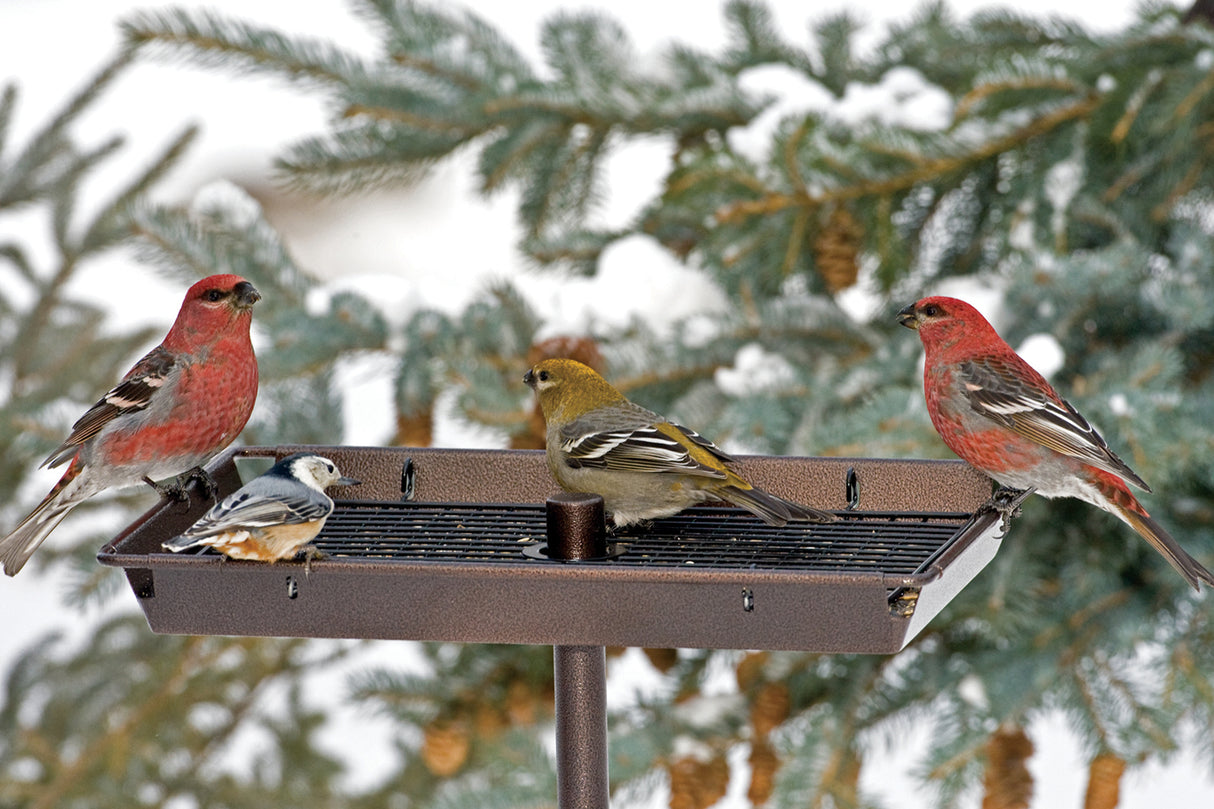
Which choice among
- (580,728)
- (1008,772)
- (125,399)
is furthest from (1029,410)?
(125,399)

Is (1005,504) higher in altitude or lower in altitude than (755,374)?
lower

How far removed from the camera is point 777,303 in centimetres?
339

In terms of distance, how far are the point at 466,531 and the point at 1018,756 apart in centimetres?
136

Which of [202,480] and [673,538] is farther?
[202,480]

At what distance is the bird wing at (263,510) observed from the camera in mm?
2133

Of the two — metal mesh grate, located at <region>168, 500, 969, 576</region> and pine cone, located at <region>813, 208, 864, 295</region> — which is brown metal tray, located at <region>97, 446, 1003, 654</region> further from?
pine cone, located at <region>813, 208, 864, 295</region>

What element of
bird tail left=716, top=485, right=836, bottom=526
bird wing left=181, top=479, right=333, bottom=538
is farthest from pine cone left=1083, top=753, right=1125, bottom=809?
bird wing left=181, top=479, right=333, bottom=538

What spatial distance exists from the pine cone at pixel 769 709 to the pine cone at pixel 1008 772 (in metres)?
0.49

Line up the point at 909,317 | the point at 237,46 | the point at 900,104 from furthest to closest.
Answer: the point at 237,46
the point at 900,104
the point at 909,317

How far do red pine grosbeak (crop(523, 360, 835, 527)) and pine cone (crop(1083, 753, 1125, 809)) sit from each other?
40.6 inches

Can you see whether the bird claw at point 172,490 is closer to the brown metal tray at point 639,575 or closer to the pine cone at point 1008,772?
the brown metal tray at point 639,575

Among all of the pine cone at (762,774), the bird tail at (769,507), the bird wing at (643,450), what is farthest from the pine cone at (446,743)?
the bird tail at (769,507)

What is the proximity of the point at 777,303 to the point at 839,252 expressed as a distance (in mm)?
244

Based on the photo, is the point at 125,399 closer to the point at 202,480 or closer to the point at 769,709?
the point at 202,480
